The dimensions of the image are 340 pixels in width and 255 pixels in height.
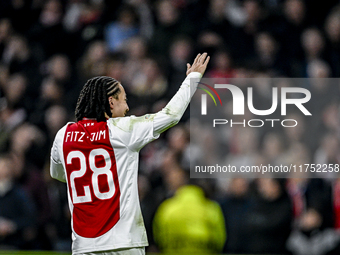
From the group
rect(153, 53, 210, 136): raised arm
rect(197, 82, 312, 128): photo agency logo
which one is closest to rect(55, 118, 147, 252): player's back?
rect(153, 53, 210, 136): raised arm

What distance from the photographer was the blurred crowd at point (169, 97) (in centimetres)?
618

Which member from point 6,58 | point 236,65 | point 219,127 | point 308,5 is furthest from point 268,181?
point 6,58

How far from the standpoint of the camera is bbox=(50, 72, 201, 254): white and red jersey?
3.16 meters

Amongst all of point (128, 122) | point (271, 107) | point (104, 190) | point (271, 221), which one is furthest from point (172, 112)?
point (271, 107)

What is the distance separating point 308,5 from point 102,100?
5.76m

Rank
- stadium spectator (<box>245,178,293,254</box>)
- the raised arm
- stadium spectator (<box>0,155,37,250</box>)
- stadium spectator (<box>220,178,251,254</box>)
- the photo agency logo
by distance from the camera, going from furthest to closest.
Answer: the photo agency logo < stadium spectator (<box>0,155,37,250</box>) < stadium spectator (<box>220,178,251,254</box>) < stadium spectator (<box>245,178,293,254</box>) < the raised arm

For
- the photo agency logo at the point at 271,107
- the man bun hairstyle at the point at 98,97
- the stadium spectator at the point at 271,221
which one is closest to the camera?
the man bun hairstyle at the point at 98,97

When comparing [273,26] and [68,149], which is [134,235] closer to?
[68,149]

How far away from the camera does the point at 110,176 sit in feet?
10.5

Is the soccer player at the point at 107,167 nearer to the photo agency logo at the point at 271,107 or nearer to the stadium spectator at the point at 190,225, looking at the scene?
the stadium spectator at the point at 190,225

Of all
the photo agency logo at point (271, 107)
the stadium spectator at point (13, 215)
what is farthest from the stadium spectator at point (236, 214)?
the stadium spectator at point (13, 215)

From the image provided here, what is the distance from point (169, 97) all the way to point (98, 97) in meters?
4.43

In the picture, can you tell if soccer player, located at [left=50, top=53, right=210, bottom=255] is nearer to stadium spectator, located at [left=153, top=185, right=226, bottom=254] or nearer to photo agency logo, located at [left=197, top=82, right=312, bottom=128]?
stadium spectator, located at [left=153, top=185, right=226, bottom=254]

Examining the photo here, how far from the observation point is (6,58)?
9328 mm
